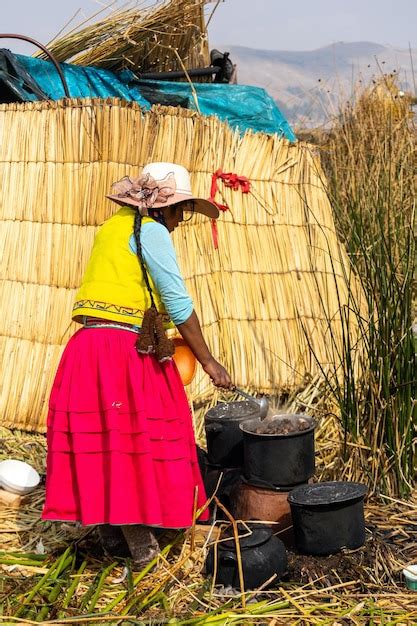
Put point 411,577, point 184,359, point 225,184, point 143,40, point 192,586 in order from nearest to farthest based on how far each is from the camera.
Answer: point 411,577 → point 192,586 → point 184,359 → point 225,184 → point 143,40

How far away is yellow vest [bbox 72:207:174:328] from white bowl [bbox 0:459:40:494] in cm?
121

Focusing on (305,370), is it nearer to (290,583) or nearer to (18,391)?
(18,391)

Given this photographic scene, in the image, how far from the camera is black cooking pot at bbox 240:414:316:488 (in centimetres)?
362

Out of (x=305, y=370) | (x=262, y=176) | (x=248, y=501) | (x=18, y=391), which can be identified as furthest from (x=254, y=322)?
(x=248, y=501)

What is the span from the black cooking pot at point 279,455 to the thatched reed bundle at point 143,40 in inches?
147

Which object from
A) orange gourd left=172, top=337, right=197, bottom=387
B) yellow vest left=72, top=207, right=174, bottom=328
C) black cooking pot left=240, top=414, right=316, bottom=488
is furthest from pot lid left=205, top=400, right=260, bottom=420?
yellow vest left=72, top=207, right=174, bottom=328

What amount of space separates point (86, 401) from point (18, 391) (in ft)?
6.11

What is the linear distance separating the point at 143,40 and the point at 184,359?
400 cm

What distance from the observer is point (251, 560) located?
3.19m

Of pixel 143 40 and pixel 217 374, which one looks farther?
pixel 143 40

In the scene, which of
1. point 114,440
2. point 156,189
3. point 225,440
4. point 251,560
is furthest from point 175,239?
point 251,560

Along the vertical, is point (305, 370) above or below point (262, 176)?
below

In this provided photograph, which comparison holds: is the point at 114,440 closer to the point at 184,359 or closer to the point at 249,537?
the point at 184,359

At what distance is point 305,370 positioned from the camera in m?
5.43
